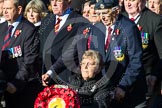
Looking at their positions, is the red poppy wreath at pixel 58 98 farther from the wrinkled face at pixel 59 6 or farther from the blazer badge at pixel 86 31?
the wrinkled face at pixel 59 6

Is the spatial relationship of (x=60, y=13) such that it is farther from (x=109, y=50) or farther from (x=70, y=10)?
(x=109, y=50)

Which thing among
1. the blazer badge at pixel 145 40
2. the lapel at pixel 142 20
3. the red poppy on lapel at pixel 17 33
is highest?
the red poppy on lapel at pixel 17 33

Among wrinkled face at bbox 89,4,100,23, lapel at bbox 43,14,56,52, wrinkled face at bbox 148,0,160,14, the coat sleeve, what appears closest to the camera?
the coat sleeve

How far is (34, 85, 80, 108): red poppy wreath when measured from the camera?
6.59 m

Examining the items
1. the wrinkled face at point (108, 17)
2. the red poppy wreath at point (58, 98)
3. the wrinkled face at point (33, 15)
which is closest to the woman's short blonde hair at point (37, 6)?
the wrinkled face at point (33, 15)

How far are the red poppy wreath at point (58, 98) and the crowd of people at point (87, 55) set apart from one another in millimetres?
331

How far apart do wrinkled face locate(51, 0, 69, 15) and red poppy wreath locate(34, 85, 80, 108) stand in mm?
2049

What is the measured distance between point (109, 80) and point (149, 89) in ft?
2.97

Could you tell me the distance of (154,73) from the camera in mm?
8062

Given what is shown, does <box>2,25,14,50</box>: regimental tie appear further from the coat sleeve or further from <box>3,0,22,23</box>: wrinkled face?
the coat sleeve

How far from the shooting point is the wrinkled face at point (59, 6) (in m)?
8.50

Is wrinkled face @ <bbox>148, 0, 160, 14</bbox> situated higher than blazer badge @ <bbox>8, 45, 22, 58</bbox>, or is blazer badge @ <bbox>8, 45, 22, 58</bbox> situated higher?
blazer badge @ <bbox>8, 45, 22, 58</bbox>

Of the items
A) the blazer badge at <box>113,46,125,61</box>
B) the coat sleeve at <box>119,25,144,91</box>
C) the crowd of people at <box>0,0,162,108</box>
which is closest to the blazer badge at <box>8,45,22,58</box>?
the crowd of people at <box>0,0,162,108</box>

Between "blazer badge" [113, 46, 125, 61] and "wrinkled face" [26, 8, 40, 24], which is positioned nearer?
"blazer badge" [113, 46, 125, 61]
